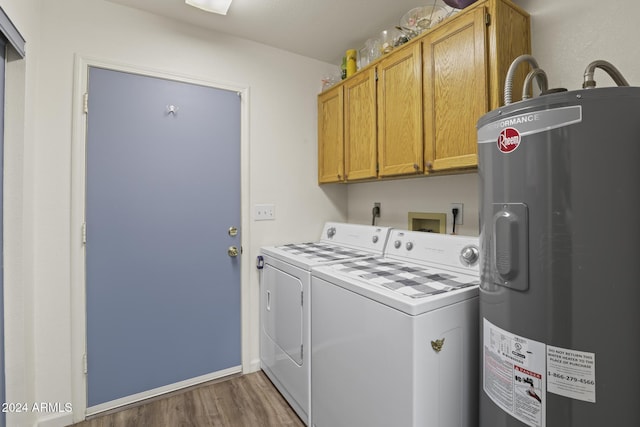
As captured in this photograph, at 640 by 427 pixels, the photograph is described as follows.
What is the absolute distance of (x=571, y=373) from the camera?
31.2 inches

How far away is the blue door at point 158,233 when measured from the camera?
69.7 inches

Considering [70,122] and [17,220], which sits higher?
[70,122]

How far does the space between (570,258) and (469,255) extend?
586 millimetres

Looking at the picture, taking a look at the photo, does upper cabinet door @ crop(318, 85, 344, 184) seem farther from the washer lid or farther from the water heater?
the water heater

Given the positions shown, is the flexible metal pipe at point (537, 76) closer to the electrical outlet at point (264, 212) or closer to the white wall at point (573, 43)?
the white wall at point (573, 43)

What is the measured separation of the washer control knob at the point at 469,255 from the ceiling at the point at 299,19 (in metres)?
1.46

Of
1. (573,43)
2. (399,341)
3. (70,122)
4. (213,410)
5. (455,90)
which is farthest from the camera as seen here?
(213,410)

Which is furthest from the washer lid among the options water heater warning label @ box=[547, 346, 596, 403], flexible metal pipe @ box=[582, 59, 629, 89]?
flexible metal pipe @ box=[582, 59, 629, 89]

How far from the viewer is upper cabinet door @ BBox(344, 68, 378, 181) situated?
6.44ft

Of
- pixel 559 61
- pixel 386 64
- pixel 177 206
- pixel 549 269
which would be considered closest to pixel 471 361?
pixel 549 269

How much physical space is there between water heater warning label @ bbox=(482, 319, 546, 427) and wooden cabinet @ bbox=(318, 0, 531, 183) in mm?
795

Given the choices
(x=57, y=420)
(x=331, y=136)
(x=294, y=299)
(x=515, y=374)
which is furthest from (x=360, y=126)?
(x=57, y=420)

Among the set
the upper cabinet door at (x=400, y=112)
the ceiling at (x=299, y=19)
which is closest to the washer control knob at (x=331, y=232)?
the upper cabinet door at (x=400, y=112)

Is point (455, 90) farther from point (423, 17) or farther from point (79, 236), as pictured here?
point (79, 236)
